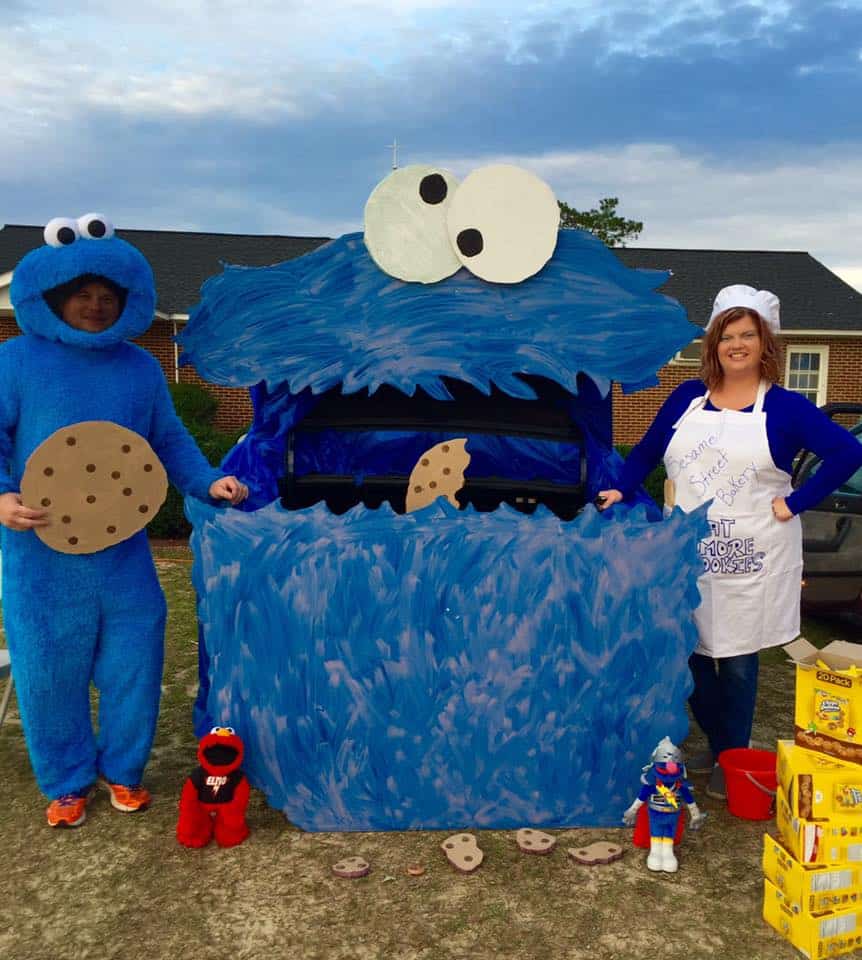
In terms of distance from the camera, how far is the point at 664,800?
2410 millimetres

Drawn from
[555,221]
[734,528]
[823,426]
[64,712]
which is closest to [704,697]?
[734,528]

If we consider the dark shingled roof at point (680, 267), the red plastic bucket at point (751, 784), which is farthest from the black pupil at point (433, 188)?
the dark shingled roof at point (680, 267)

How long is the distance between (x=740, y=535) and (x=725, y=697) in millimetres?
576

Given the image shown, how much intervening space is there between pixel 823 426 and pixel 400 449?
1.51 meters

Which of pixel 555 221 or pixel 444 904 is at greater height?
pixel 555 221

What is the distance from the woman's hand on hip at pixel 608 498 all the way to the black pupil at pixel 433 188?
1.08m

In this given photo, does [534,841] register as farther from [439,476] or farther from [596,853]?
[439,476]

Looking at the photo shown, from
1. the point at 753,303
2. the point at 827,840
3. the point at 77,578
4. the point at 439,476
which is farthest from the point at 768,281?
the point at 77,578

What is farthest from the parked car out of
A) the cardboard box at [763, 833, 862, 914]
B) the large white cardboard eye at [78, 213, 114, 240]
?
the large white cardboard eye at [78, 213, 114, 240]

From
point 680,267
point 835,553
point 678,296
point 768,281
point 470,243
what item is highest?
point 680,267

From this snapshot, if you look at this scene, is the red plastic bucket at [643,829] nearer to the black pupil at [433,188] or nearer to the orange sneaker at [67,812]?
the orange sneaker at [67,812]

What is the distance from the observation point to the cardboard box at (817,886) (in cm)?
206

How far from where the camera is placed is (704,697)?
2.96 metres

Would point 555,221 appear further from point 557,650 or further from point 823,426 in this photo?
point 557,650
